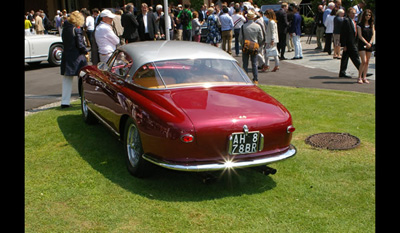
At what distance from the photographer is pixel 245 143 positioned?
5184 millimetres

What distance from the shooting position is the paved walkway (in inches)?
477

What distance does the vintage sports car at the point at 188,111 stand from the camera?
16.6 feet

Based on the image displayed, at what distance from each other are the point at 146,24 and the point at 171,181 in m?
12.0

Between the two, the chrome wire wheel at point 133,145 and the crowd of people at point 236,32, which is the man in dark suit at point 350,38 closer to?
the crowd of people at point 236,32

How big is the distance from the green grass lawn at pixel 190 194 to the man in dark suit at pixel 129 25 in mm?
7532

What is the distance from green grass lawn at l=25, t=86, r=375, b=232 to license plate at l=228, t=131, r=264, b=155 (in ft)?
1.68

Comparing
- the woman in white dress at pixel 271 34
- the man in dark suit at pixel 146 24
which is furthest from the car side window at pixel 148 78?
the man in dark suit at pixel 146 24

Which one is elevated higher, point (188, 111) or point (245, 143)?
point (188, 111)

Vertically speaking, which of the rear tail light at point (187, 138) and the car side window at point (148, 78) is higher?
the car side window at point (148, 78)

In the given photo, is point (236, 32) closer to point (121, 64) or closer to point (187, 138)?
point (121, 64)

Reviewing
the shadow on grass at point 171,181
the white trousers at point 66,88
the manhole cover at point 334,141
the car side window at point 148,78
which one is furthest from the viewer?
the white trousers at point 66,88

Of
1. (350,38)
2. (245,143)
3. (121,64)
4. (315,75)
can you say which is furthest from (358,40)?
A: (245,143)

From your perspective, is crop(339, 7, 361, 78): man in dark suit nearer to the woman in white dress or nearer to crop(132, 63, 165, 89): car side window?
the woman in white dress

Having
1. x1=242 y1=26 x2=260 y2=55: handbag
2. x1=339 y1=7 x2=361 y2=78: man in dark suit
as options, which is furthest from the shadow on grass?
x1=339 y1=7 x2=361 y2=78: man in dark suit
